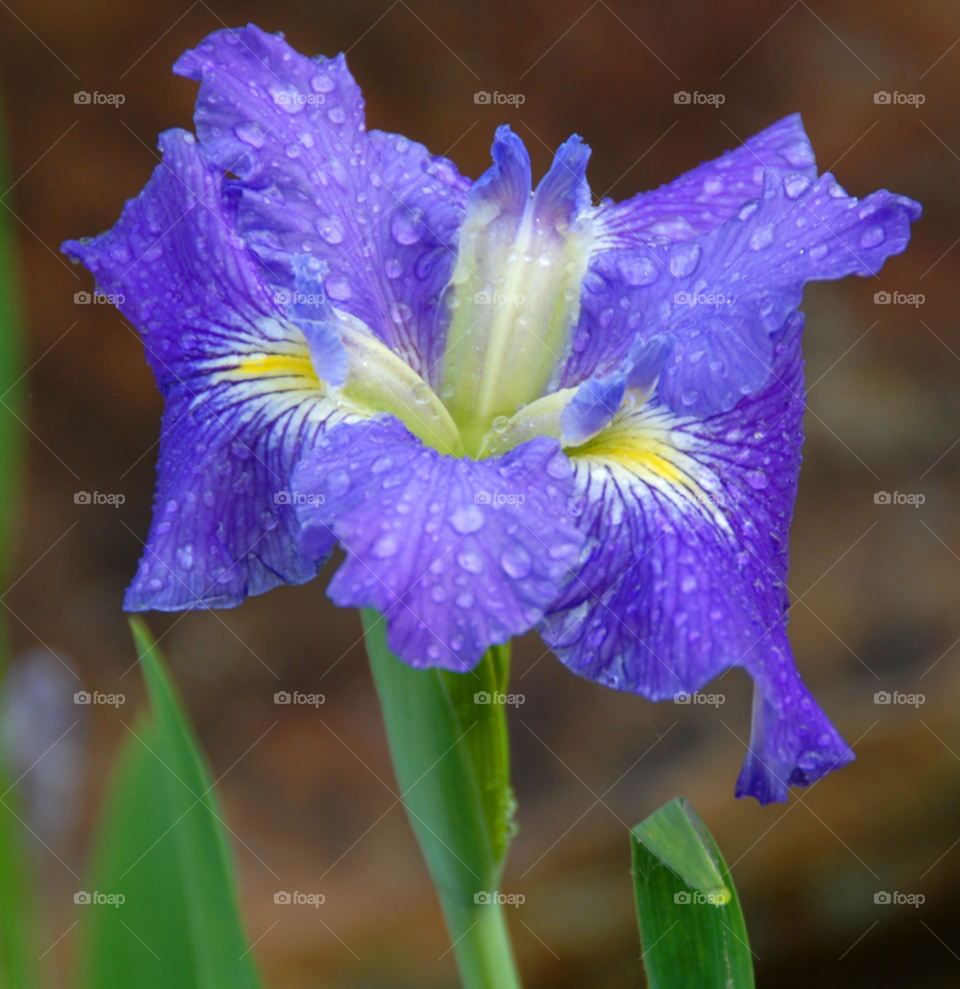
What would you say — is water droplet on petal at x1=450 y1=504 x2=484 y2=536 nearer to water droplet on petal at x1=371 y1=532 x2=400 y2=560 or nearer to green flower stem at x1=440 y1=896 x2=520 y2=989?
water droplet on petal at x1=371 y1=532 x2=400 y2=560

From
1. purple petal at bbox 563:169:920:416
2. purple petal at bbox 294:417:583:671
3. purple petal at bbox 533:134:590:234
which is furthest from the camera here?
purple petal at bbox 533:134:590:234

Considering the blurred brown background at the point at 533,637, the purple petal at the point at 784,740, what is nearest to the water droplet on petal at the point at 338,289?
the purple petal at the point at 784,740

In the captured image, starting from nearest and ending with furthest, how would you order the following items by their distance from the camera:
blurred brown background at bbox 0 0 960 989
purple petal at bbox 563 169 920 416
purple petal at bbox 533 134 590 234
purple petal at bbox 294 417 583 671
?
purple petal at bbox 294 417 583 671 < purple petal at bbox 563 169 920 416 < purple petal at bbox 533 134 590 234 < blurred brown background at bbox 0 0 960 989

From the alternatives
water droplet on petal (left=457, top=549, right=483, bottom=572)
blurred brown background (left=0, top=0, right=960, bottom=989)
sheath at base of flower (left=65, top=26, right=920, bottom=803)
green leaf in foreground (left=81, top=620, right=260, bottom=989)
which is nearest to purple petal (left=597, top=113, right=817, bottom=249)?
sheath at base of flower (left=65, top=26, right=920, bottom=803)

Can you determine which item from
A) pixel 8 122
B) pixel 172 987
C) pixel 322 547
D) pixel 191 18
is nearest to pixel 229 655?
pixel 8 122

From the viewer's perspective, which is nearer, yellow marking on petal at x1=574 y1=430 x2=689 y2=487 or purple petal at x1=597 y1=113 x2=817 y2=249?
yellow marking on petal at x1=574 y1=430 x2=689 y2=487

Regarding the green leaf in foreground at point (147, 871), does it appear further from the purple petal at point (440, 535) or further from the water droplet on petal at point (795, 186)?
the water droplet on petal at point (795, 186)

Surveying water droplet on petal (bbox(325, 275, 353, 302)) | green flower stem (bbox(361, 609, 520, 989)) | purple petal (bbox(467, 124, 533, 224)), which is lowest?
green flower stem (bbox(361, 609, 520, 989))
